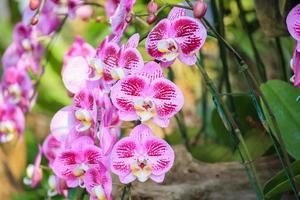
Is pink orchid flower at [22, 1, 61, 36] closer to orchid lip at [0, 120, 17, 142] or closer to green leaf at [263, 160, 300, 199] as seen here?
orchid lip at [0, 120, 17, 142]

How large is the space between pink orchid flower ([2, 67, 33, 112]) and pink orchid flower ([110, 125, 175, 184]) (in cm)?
41

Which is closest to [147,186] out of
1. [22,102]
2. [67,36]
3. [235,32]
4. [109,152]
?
[109,152]

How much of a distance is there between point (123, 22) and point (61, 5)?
12.7 inches

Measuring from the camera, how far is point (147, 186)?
0.85m

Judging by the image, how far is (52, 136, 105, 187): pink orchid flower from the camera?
0.70 meters

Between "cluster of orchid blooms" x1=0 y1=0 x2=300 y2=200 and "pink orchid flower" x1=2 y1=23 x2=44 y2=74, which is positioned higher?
"cluster of orchid blooms" x1=0 y1=0 x2=300 y2=200

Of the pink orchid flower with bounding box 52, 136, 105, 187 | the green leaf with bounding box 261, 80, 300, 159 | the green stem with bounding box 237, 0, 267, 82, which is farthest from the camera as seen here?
the green stem with bounding box 237, 0, 267, 82

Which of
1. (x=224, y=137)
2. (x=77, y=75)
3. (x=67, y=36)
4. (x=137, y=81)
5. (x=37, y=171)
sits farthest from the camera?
(x=67, y=36)

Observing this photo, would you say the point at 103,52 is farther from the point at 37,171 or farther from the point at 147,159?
the point at 37,171

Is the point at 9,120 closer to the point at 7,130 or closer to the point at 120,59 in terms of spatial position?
the point at 7,130

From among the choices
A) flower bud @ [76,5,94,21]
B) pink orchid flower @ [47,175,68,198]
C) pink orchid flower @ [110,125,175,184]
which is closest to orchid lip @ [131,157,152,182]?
pink orchid flower @ [110,125,175,184]

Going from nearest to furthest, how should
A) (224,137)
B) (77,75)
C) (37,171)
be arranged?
(77,75), (37,171), (224,137)

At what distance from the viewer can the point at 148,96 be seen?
2.15ft

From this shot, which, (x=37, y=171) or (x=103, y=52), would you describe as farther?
(x=37, y=171)
